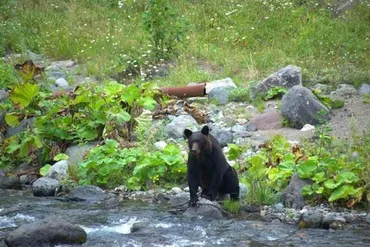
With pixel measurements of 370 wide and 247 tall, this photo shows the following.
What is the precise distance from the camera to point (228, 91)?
1592cm

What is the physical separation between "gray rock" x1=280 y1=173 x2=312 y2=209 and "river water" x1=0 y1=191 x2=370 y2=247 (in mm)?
777

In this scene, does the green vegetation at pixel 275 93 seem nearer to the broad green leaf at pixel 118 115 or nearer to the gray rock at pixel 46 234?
the broad green leaf at pixel 118 115

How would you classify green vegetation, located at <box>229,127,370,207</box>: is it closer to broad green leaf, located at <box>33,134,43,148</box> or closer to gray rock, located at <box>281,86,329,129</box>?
gray rock, located at <box>281,86,329,129</box>

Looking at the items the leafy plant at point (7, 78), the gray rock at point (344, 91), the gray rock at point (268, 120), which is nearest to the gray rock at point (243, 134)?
the gray rock at point (268, 120)

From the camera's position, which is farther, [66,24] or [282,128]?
[66,24]

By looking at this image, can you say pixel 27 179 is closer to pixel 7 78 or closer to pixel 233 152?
pixel 233 152

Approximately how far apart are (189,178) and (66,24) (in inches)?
426

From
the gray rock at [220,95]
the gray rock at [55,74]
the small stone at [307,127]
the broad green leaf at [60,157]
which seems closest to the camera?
the broad green leaf at [60,157]

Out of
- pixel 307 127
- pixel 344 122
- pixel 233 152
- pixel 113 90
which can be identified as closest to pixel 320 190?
pixel 233 152

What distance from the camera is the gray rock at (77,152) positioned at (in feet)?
43.5

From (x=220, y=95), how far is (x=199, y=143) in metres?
5.36

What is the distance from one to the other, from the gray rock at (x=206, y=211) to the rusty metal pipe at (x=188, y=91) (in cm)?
503

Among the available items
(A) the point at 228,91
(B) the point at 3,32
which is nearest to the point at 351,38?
(A) the point at 228,91

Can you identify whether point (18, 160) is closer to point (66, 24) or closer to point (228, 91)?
point (228, 91)
